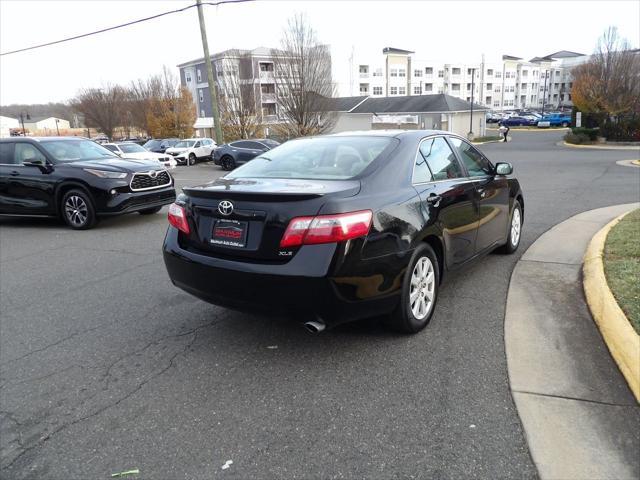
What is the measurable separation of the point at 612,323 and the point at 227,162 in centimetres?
2185

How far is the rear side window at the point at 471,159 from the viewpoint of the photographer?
488 centimetres

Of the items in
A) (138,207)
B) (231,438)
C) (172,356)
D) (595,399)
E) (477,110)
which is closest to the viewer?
(231,438)

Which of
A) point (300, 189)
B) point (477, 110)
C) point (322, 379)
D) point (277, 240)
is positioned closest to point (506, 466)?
point (322, 379)

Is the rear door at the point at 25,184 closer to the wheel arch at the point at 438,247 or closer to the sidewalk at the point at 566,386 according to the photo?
the wheel arch at the point at 438,247

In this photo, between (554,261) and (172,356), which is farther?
(554,261)

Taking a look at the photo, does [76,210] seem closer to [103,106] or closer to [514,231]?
[514,231]

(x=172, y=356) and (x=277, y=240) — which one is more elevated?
(x=277, y=240)

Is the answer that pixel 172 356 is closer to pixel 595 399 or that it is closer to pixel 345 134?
pixel 345 134

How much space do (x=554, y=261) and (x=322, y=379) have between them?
3731 mm

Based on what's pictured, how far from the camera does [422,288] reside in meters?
3.79

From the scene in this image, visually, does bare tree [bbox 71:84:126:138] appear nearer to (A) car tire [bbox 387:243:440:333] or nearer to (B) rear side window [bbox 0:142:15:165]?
(B) rear side window [bbox 0:142:15:165]

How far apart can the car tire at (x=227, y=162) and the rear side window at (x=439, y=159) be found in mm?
19833

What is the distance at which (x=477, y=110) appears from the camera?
50219mm

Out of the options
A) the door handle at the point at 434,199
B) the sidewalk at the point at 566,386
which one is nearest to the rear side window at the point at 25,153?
the door handle at the point at 434,199
